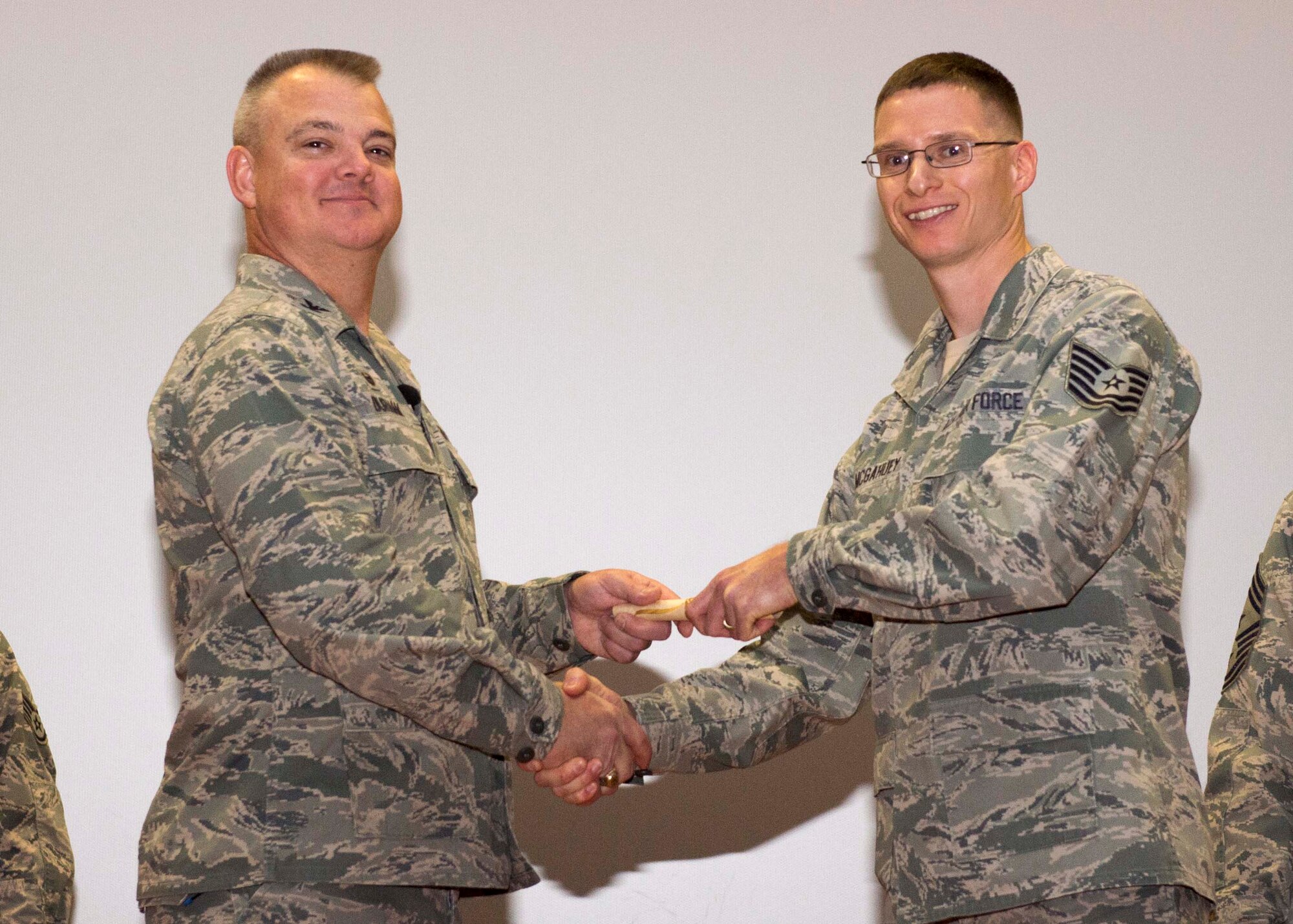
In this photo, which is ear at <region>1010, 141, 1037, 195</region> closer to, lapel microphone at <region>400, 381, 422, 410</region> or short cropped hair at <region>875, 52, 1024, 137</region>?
short cropped hair at <region>875, 52, 1024, 137</region>

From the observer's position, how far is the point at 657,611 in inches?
127

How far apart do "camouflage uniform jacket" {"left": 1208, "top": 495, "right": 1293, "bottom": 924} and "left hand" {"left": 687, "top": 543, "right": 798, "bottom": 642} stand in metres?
0.87

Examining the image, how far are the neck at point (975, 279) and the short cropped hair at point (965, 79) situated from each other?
0.25 metres

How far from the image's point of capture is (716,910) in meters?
4.00

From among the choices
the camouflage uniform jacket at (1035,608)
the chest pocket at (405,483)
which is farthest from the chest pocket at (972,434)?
the chest pocket at (405,483)

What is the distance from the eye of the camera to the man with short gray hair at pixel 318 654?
238 centimetres

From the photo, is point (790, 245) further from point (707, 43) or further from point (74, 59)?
point (74, 59)

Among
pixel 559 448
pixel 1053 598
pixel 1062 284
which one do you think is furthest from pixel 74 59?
pixel 1053 598

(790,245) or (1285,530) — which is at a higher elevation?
(790,245)

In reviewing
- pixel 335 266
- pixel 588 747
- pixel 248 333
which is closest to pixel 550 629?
pixel 588 747

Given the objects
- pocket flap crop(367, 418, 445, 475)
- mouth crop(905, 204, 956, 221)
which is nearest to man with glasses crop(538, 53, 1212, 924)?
mouth crop(905, 204, 956, 221)

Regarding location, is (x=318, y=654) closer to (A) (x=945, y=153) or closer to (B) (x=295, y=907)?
(B) (x=295, y=907)

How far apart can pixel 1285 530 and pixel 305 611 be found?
1.82 metres

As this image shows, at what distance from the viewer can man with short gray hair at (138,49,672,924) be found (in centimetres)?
238
